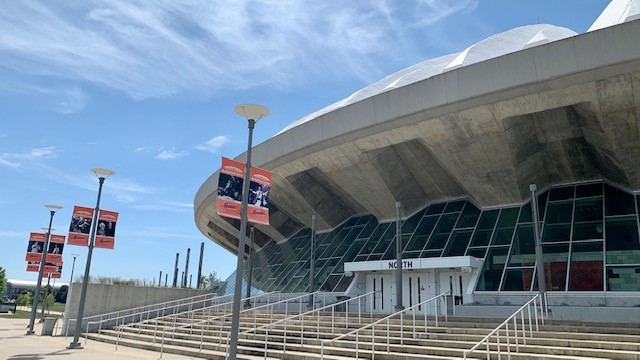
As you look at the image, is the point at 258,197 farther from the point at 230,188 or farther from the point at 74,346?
the point at 74,346

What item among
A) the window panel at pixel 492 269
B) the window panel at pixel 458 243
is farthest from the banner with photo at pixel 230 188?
the window panel at pixel 458 243

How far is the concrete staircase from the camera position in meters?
10.4

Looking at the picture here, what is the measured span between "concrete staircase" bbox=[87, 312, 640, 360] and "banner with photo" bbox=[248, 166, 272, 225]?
338 centimetres

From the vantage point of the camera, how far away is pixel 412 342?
12.5 m

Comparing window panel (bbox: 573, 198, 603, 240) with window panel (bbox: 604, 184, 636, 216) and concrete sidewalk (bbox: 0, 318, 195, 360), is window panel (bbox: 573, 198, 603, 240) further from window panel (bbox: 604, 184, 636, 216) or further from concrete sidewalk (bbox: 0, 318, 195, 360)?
concrete sidewalk (bbox: 0, 318, 195, 360)

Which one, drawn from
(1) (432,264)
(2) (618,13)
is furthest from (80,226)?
(2) (618,13)

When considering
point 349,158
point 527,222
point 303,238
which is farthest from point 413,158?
point 303,238

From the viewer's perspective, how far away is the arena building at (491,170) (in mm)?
16422

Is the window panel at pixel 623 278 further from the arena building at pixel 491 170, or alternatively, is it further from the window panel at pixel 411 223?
the window panel at pixel 411 223

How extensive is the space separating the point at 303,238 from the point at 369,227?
6.36 metres

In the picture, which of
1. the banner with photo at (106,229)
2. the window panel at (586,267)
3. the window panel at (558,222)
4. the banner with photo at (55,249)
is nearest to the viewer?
the window panel at (586,267)

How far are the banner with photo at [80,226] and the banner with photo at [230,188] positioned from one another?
10195 millimetres

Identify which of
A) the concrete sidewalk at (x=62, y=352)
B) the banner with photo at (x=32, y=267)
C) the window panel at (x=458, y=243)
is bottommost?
the concrete sidewalk at (x=62, y=352)

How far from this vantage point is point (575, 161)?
68.3 feet
